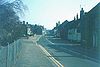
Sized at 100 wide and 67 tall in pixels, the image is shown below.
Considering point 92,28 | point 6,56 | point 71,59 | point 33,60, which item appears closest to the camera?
point 6,56

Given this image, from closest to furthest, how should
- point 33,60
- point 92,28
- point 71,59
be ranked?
point 33,60
point 71,59
point 92,28

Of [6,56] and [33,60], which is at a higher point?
[6,56]

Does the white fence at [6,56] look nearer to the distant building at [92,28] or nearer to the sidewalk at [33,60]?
the sidewalk at [33,60]

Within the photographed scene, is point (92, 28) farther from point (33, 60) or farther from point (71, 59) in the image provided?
point (33, 60)

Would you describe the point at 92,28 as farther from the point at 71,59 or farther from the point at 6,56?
the point at 6,56

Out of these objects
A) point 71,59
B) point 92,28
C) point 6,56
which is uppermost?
point 92,28

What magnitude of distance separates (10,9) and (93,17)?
1593 inches

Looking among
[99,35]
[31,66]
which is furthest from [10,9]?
[99,35]

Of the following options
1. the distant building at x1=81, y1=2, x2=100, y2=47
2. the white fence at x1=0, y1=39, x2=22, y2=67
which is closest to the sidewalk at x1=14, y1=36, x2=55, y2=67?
the white fence at x1=0, y1=39, x2=22, y2=67

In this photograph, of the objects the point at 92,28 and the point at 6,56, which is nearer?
the point at 6,56

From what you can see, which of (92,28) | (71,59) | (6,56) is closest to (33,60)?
(71,59)

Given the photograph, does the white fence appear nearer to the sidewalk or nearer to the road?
the sidewalk

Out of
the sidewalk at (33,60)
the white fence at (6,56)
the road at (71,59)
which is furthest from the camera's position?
the road at (71,59)

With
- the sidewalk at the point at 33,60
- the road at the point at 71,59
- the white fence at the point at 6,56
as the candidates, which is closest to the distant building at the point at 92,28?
the road at the point at 71,59
